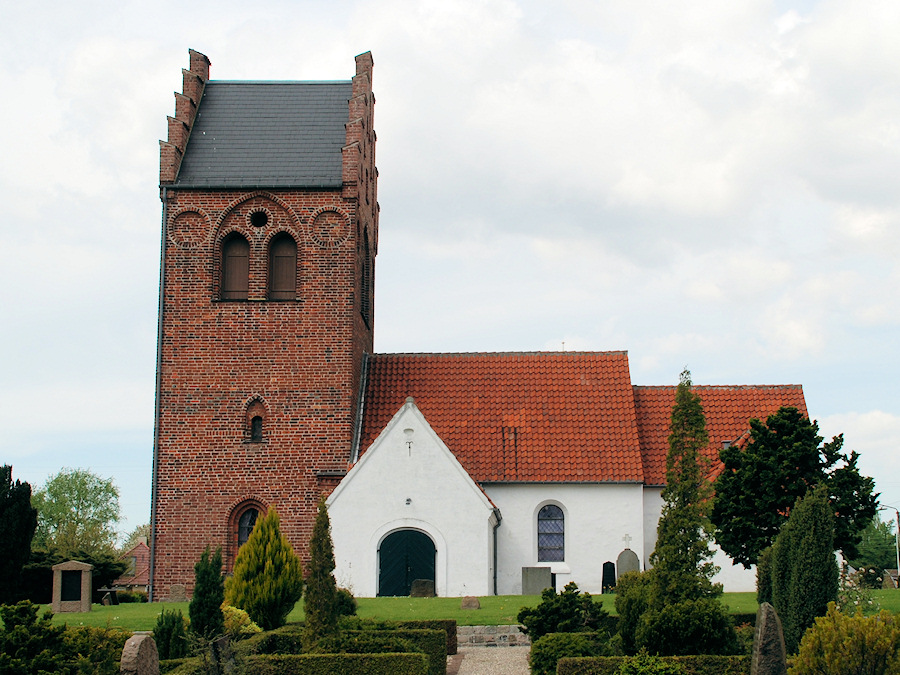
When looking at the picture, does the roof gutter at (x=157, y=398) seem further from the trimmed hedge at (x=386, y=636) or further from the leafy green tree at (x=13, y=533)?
the trimmed hedge at (x=386, y=636)

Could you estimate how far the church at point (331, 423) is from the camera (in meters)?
27.8

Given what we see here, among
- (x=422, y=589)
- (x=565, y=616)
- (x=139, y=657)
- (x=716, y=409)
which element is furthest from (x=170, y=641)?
(x=716, y=409)

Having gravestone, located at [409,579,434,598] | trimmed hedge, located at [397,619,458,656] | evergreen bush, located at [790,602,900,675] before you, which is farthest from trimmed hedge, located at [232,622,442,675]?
gravestone, located at [409,579,434,598]

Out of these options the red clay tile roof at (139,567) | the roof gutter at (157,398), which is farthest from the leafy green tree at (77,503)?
the roof gutter at (157,398)

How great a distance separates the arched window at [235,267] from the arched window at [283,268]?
0.71 meters

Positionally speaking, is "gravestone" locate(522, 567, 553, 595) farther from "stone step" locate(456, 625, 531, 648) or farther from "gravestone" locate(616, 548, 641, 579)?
"stone step" locate(456, 625, 531, 648)

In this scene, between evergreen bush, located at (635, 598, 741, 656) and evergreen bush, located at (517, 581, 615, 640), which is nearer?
evergreen bush, located at (635, 598, 741, 656)

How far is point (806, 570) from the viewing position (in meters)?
16.8

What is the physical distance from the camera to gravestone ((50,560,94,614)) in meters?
25.3

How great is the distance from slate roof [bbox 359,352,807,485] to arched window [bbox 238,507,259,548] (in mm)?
3549

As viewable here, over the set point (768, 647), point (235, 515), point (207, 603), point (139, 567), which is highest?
point (235, 515)

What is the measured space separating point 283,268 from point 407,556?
29.5ft

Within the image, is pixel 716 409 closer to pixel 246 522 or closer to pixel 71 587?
pixel 246 522

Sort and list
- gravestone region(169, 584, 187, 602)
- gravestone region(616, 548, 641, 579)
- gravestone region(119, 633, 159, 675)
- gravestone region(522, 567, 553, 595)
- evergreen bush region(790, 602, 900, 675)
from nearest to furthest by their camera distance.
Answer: gravestone region(119, 633, 159, 675)
evergreen bush region(790, 602, 900, 675)
gravestone region(522, 567, 553, 595)
gravestone region(616, 548, 641, 579)
gravestone region(169, 584, 187, 602)
